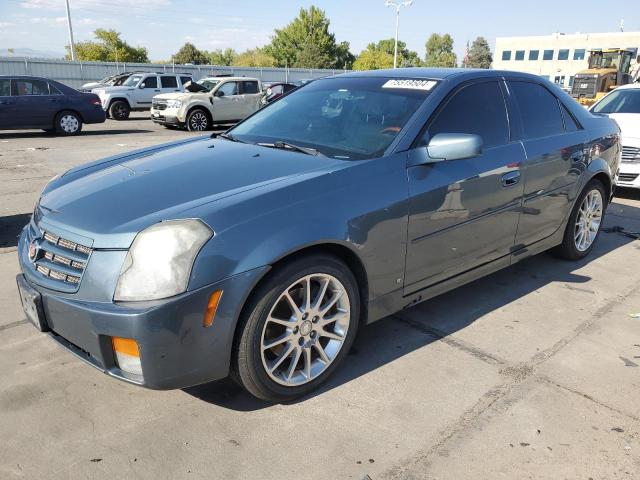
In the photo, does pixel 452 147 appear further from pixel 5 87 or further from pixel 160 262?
pixel 5 87

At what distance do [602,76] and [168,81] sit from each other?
20166 mm

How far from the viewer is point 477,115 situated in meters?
3.62

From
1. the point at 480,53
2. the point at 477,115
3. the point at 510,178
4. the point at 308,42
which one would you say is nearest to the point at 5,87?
the point at 477,115

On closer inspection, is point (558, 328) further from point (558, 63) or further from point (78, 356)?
point (558, 63)

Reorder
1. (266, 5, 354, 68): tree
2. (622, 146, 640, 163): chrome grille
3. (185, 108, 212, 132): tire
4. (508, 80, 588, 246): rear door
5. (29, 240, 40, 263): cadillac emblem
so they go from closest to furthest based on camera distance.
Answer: (29, 240, 40, 263): cadillac emblem < (508, 80, 588, 246): rear door < (622, 146, 640, 163): chrome grille < (185, 108, 212, 132): tire < (266, 5, 354, 68): tree

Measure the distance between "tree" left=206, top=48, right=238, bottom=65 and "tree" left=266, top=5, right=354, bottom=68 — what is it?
921 inches

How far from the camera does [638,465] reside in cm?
237

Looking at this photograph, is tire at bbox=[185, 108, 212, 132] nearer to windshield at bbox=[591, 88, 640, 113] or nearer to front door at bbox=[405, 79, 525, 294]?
windshield at bbox=[591, 88, 640, 113]

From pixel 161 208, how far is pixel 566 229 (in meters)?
3.61

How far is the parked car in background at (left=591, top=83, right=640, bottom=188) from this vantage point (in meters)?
7.41

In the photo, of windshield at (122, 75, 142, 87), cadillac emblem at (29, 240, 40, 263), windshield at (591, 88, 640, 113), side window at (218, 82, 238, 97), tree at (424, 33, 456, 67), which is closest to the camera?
cadillac emblem at (29, 240, 40, 263)

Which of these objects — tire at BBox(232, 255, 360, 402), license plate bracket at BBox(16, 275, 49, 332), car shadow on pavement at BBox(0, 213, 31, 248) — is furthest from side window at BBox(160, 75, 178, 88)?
tire at BBox(232, 255, 360, 402)

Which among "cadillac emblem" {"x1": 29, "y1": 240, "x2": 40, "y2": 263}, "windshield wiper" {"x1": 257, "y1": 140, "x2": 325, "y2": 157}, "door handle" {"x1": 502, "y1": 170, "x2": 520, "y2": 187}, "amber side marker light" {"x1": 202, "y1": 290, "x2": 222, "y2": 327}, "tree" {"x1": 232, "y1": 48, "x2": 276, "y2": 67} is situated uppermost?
"tree" {"x1": 232, "y1": 48, "x2": 276, "y2": 67}

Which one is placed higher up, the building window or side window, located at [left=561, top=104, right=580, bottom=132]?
the building window
